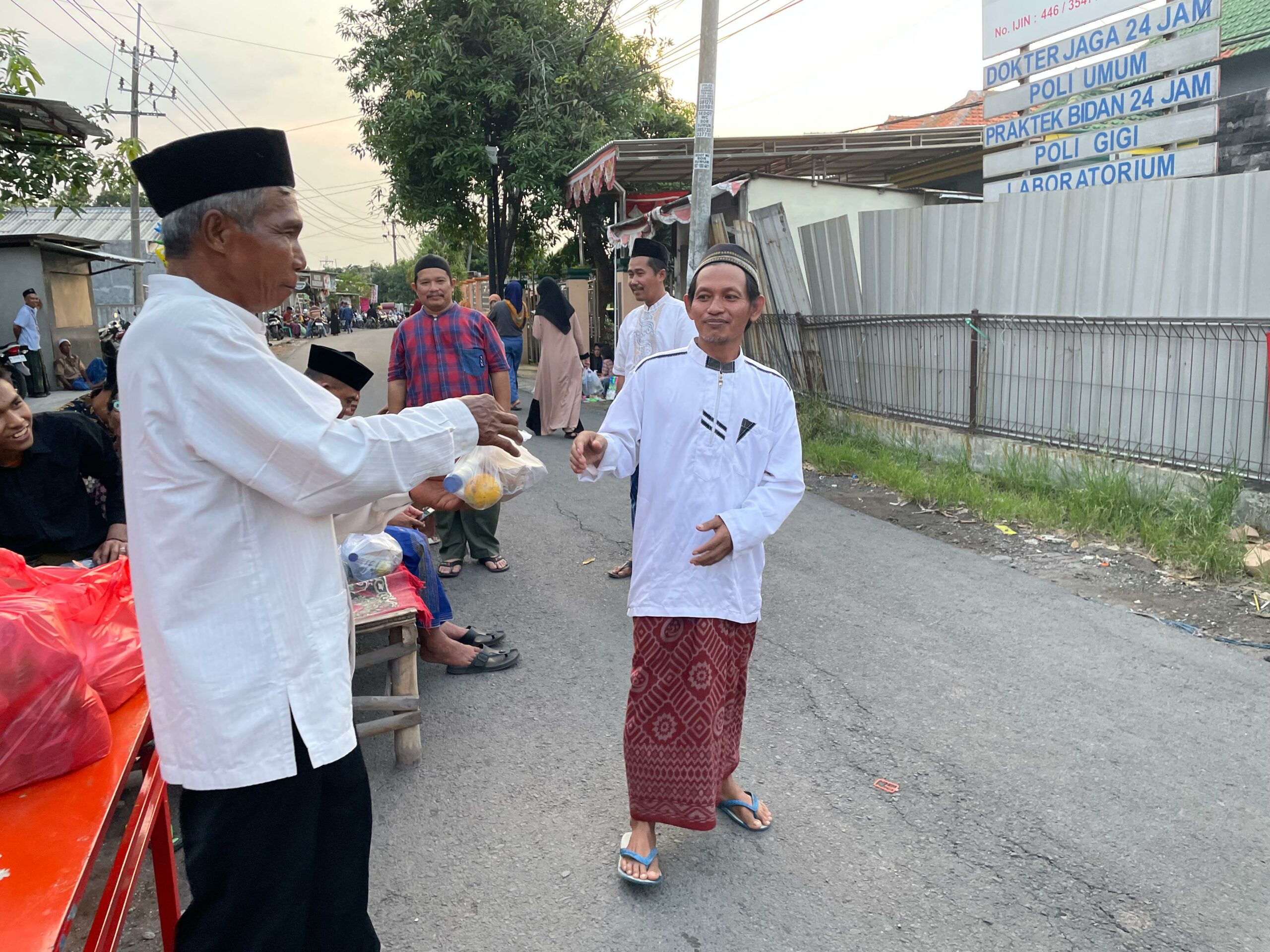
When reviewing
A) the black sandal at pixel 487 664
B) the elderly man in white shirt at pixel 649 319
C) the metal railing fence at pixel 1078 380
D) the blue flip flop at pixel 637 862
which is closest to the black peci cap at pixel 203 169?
the blue flip flop at pixel 637 862

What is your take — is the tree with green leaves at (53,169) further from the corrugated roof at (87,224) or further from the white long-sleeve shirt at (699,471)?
the corrugated roof at (87,224)

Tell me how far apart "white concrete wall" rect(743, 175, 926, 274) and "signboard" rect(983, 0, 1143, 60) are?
3.31 metres

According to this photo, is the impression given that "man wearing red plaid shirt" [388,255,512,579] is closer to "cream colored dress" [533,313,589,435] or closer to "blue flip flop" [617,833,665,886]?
"blue flip flop" [617,833,665,886]

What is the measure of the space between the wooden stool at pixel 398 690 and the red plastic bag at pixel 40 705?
109 centimetres

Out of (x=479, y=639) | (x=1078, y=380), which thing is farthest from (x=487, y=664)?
(x=1078, y=380)

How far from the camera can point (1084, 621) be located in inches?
185

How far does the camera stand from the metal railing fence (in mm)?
5727

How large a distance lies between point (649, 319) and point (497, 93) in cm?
1347

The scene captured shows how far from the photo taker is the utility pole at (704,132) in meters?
9.26

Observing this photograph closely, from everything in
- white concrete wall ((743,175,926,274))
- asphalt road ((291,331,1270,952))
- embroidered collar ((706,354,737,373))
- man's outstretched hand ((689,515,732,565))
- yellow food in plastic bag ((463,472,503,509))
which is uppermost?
white concrete wall ((743,175,926,274))

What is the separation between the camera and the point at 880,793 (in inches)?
124

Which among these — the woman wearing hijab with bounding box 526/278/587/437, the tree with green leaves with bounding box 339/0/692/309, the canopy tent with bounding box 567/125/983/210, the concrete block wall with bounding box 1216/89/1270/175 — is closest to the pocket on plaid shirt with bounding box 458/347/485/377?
the woman wearing hijab with bounding box 526/278/587/437

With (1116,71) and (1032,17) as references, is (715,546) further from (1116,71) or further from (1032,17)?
(1032,17)

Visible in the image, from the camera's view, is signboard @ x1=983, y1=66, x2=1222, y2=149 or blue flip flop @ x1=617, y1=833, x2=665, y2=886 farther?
signboard @ x1=983, y1=66, x2=1222, y2=149
